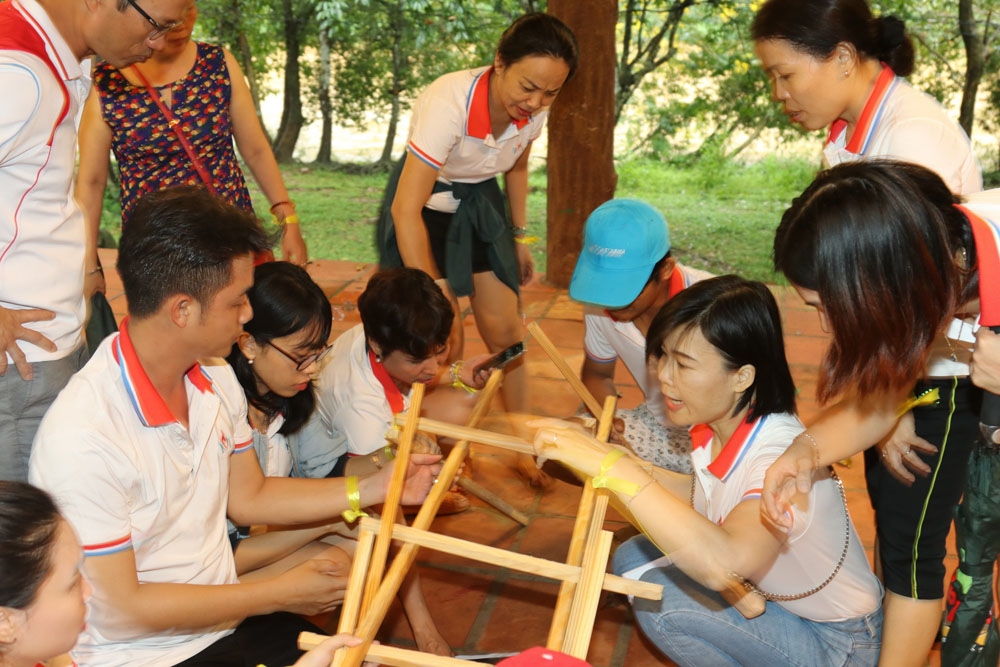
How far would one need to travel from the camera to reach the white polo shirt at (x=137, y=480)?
1.36 metres

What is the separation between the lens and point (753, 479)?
160cm

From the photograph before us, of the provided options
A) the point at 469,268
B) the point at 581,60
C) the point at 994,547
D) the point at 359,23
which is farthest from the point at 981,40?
the point at 994,547

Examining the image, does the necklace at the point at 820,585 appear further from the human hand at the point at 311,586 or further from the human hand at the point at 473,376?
the human hand at the point at 473,376

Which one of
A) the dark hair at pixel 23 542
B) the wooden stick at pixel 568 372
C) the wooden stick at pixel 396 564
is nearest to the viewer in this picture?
the dark hair at pixel 23 542

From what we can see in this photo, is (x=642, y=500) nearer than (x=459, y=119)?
Yes

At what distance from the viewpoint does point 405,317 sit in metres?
2.10

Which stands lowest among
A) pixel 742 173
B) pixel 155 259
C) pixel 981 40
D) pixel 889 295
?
pixel 742 173

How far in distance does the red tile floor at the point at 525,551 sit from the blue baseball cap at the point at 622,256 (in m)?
0.75

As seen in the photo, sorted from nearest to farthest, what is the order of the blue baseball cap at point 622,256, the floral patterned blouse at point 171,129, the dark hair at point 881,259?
the dark hair at point 881,259 → the blue baseball cap at point 622,256 → the floral patterned blouse at point 171,129

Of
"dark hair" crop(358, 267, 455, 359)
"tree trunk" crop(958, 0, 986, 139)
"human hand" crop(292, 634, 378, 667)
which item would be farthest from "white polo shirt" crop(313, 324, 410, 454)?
"tree trunk" crop(958, 0, 986, 139)

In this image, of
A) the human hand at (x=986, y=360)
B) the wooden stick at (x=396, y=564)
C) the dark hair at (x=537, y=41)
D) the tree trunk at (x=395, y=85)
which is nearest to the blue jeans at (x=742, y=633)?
the wooden stick at (x=396, y=564)

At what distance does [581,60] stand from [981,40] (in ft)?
9.97

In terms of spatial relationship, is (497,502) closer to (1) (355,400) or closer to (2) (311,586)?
(1) (355,400)

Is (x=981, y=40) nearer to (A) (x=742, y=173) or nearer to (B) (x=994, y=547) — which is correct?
(A) (x=742, y=173)
